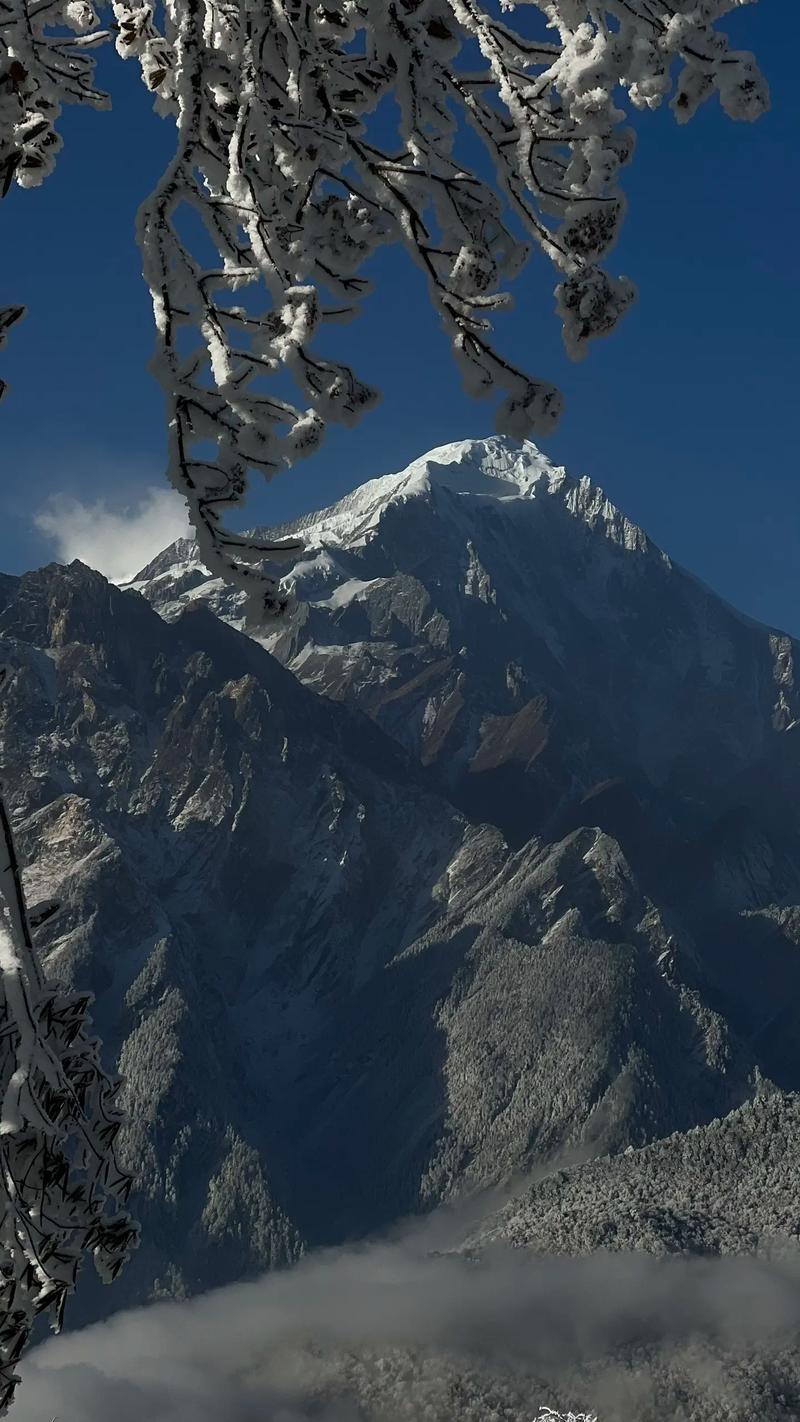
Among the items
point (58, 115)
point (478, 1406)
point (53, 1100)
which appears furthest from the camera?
point (478, 1406)

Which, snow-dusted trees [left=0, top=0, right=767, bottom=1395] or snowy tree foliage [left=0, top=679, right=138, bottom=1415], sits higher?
snow-dusted trees [left=0, top=0, right=767, bottom=1395]

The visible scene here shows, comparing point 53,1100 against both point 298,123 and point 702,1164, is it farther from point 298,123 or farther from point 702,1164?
point 702,1164

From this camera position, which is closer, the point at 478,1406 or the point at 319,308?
the point at 319,308

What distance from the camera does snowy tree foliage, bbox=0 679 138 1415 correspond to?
387 cm

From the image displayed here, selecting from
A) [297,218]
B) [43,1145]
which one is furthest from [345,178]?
[43,1145]

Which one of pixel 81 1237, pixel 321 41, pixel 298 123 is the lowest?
pixel 81 1237

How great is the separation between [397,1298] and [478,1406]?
149 feet

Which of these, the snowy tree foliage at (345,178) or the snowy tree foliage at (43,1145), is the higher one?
the snowy tree foliage at (345,178)

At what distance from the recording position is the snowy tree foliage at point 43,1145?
12.7 feet

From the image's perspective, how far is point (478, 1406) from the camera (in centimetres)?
15412

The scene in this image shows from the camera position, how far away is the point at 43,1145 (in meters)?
3.94

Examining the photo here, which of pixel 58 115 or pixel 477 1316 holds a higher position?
pixel 58 115

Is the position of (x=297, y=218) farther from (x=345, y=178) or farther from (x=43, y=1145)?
(x=43, y=1145)

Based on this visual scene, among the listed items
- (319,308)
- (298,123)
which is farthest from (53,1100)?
(298,123)
